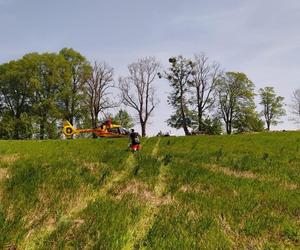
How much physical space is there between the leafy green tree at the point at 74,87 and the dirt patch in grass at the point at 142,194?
69.3 meters

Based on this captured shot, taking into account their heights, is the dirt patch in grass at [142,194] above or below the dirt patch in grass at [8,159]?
below

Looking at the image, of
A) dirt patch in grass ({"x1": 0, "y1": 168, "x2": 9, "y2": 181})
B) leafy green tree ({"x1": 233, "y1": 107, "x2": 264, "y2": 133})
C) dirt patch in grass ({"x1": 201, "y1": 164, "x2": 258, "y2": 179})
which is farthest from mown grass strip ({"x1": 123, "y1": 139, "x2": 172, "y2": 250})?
leafy green tree ({"x1": 233, "y1": 107, "x2": 264, "y2": 133})

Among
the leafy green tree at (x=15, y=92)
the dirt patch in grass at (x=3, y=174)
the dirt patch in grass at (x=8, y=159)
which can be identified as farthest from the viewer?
the leafy green tree at (x=15, y=92)

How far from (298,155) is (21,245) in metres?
17.8

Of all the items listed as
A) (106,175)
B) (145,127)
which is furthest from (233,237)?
(145,127)

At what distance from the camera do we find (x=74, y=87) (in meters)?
83.8

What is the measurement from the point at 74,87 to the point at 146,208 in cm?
7652

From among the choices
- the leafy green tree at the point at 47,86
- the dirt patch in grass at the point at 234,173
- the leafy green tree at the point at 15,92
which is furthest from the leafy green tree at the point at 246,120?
the dirt patch in grass at the point at 234,173

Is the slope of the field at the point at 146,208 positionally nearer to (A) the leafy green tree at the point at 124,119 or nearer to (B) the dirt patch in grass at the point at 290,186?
(B) the dirt patch in grass at the point at 290,186

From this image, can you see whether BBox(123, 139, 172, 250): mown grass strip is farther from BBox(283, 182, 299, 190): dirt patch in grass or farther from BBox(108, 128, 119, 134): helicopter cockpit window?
BBox(108, 128, 119, 134): helicopter cockpit window

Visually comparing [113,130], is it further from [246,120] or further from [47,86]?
[246,120]

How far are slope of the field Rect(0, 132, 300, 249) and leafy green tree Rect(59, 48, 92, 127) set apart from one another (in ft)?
219

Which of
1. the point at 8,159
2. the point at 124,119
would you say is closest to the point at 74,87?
the point at 124,119

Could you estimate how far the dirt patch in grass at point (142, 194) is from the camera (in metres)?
10.4
